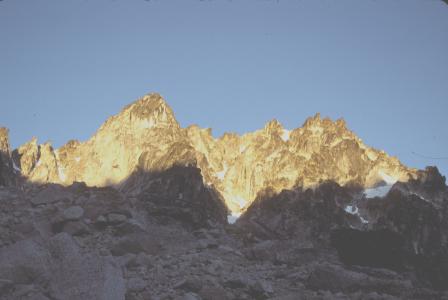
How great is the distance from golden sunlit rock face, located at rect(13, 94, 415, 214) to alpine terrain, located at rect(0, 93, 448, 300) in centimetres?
15

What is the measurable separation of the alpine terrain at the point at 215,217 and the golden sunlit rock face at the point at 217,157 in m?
0.15

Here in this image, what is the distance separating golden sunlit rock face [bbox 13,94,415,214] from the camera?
4900cm

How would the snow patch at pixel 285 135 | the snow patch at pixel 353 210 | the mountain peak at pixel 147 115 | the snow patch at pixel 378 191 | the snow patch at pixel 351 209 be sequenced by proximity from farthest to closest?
the snow patch at pixel 285 135, the mountain peak at pixel 147 115, the snow patch at pixel 378 191, the snow patch at pixel 351 209, the snow patch at pixel 353 210

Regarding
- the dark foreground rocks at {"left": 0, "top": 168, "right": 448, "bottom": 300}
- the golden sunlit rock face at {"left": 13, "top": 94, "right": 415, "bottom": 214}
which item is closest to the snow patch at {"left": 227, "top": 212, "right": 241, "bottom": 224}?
the golden sunlit rock face at {"left": 13, "top": 94, "right": 415, "bottom": 214}

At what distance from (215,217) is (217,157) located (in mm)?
24792

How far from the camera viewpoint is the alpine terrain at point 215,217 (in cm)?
1891

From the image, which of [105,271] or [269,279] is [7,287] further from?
[269,279]

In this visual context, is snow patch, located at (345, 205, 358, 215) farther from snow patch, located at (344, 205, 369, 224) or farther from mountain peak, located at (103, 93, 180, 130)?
mountain peak, located at (103, 93, 180, 130)

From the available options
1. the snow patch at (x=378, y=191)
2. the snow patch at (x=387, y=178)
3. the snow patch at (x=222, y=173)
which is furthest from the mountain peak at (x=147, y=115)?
the snow patch at (x=387, y=178)

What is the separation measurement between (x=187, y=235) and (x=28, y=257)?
16.2m

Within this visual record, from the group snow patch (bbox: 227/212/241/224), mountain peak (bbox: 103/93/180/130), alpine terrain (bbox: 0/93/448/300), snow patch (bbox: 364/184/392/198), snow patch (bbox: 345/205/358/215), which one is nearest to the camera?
alpine terrain (bbox: 0/93/448/300)

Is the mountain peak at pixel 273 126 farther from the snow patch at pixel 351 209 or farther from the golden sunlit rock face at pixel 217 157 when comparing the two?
the snow patch at pixel 351 209

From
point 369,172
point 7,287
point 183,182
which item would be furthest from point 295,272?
point 369,172

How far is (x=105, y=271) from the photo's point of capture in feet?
54.6
